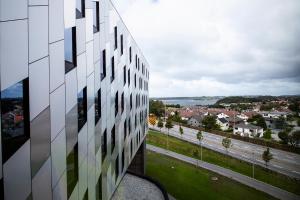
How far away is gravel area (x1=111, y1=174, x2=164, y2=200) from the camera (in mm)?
23372

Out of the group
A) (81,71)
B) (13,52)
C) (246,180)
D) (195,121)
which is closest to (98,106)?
(81,71)

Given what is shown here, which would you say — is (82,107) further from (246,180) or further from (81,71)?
(246,180)

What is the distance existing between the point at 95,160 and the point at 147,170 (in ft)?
110

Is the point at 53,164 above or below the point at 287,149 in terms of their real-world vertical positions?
above

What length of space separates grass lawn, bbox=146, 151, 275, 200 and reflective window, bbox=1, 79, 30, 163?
31.4 meters

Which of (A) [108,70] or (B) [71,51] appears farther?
(A) [108,70]

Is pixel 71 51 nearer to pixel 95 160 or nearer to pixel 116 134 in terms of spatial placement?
pixel 95 160

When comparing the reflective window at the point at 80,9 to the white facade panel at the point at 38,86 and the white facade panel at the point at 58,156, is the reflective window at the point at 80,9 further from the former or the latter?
the white facade panel at the point at 58,156

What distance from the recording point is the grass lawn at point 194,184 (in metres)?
37.5

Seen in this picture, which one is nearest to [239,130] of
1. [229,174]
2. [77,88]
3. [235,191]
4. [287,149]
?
[287,149]

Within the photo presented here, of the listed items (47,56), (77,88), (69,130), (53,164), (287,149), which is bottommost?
(287,149)

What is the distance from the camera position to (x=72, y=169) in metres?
11.5

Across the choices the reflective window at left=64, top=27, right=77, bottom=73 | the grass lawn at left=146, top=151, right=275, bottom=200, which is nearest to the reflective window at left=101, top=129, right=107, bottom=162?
the reflective window at left=64, top=27, right=77, bottom=73

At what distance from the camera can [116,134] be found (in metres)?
21.1
